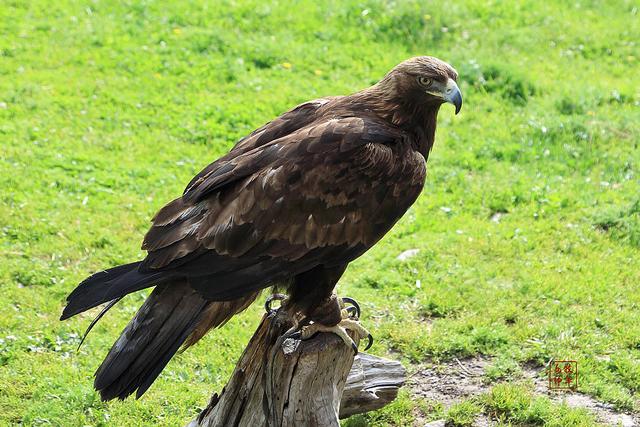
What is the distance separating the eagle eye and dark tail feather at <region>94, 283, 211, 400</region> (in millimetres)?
1948

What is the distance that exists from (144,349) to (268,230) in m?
0.96

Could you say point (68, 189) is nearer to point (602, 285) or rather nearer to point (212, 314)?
point (212, 314)

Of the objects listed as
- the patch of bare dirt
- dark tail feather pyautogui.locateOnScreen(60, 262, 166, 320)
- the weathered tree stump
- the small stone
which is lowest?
the patch of bare dirt

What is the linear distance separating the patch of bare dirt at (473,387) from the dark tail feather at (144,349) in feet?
7.31

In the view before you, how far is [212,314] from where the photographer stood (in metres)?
5.80

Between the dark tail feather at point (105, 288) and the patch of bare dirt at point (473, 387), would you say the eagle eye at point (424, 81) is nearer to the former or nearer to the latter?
the dark tail feather at point (105, 288)

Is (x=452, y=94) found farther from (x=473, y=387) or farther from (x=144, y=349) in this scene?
(x=144, y=349)

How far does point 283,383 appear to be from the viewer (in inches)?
223

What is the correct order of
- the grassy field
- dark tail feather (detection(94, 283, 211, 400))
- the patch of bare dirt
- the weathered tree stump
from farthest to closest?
the grassy field < the patch of bare dirt < the weathered tree stump < dark tail feather (detection(94, 283, 211, 400))

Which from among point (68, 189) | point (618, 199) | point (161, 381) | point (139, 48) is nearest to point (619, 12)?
point (618, 199)

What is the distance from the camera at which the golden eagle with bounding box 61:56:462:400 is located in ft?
17.5

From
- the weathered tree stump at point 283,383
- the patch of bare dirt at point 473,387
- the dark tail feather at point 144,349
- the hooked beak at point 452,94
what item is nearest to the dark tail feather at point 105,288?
the dark tail feather at point 144,349

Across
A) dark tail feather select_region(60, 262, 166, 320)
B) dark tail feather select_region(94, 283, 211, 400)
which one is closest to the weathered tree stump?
dark tail feather select_region(94, 283, 211, 400)

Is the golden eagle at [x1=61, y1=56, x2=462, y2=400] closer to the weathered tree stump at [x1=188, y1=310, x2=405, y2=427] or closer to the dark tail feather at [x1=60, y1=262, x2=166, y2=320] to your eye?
the dark tail feather at [x1=60, y1=262, x2=166, y2=320]
